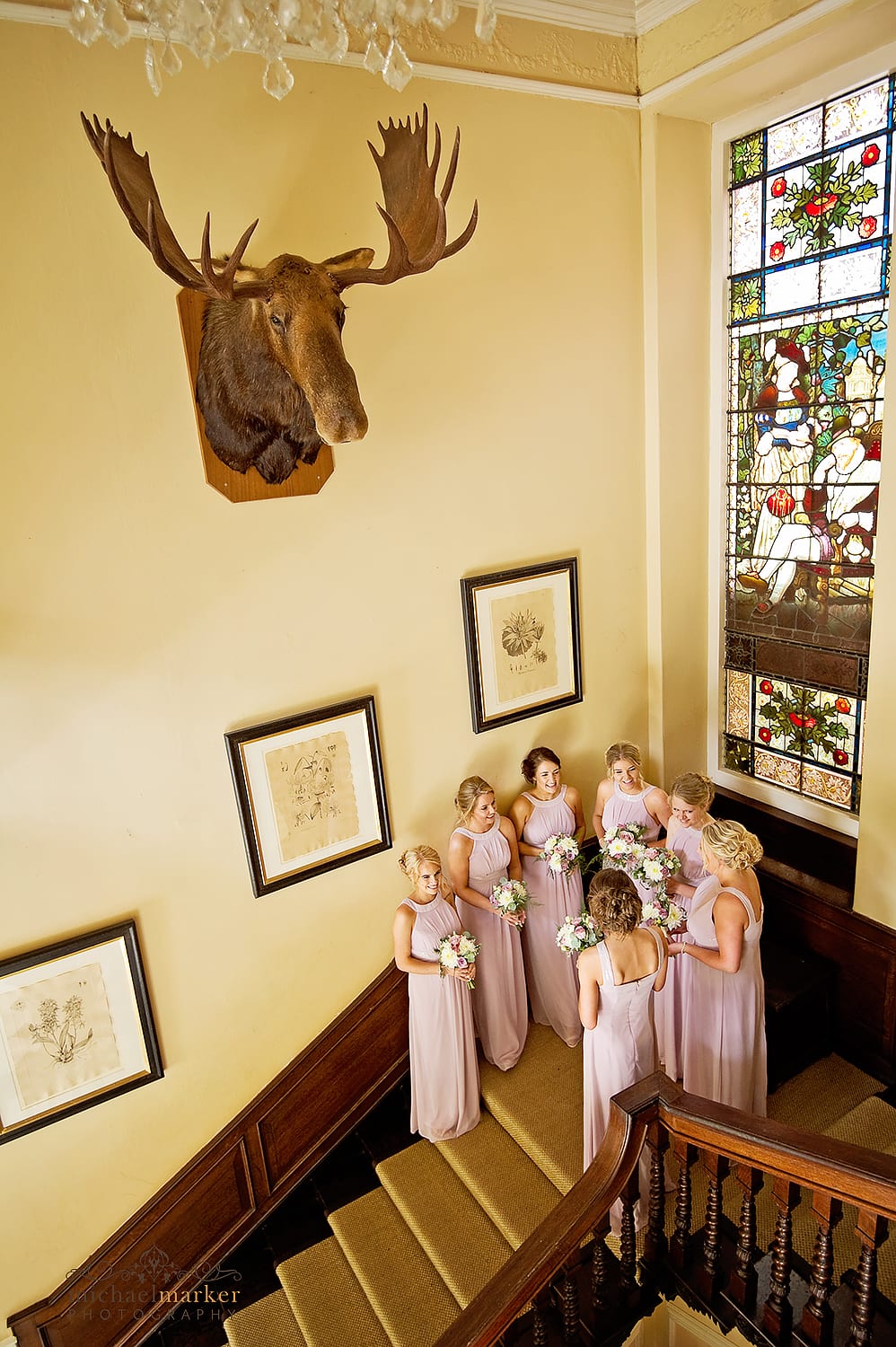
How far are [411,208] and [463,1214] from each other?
485 centimetres

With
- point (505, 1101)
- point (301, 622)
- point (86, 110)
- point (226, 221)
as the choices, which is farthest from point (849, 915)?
point (86, 110)

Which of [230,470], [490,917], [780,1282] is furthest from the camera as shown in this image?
[490,917]

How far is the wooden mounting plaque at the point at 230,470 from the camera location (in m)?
3.66

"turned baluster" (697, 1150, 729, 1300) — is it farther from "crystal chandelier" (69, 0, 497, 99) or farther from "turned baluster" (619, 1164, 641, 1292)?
"crystal chandelier" (69, 0, 497, 99)

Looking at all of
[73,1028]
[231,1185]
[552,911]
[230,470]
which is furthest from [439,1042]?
[230,470]

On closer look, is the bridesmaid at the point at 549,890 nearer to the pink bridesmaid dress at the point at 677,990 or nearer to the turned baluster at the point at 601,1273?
the pink bridesmaid dress at the point at 677,990

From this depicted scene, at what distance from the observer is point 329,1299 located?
13.8ft

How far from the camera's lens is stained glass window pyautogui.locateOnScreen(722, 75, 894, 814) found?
436 cm

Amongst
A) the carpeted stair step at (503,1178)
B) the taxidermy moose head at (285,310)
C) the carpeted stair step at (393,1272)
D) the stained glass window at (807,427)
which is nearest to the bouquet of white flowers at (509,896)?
the carpeted stair step at (503,1178)

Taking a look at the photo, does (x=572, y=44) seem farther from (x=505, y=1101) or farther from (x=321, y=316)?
(x=505, y=1101)

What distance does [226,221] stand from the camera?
3.68 m

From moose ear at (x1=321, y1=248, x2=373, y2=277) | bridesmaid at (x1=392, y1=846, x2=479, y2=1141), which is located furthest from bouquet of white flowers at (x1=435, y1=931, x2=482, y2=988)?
moose ear at (x1=321, y1=248, x2=373, y2=277)

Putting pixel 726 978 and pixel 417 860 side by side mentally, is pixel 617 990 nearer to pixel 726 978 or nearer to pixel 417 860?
pixel 726 978

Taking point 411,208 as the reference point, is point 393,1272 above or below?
below
